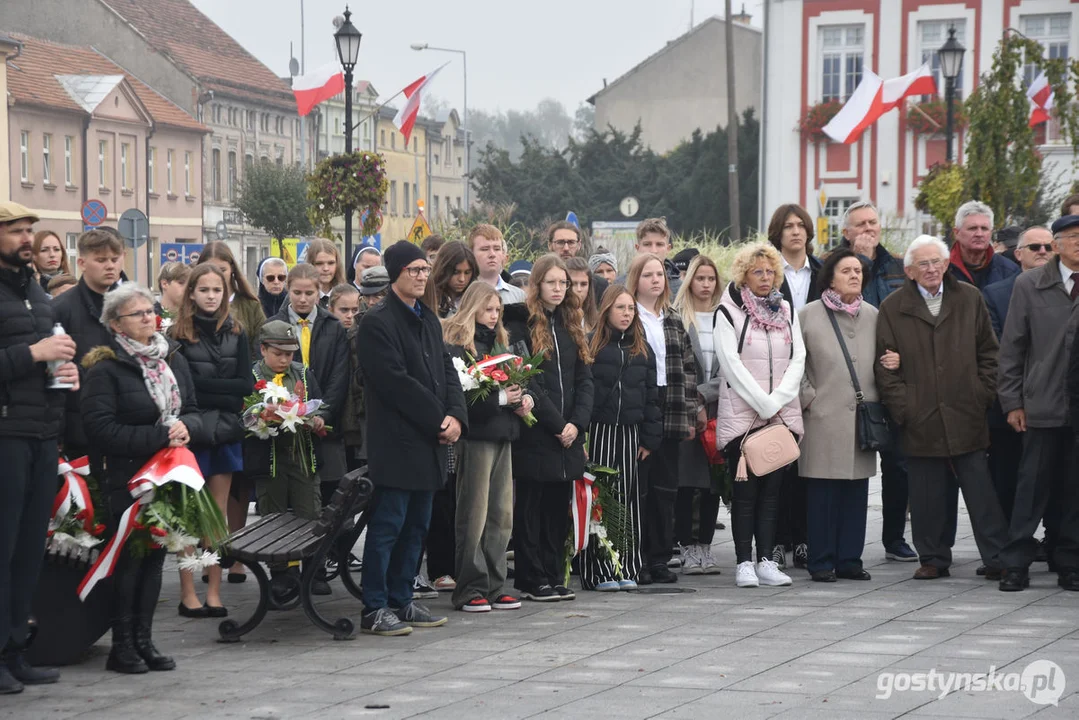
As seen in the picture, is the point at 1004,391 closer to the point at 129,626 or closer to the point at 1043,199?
the point at 129,626

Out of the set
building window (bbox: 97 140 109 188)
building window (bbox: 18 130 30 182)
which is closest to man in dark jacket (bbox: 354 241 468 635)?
building window (bbox: 18 130 30 182)

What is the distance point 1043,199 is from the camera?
3753cm

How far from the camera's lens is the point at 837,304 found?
33.8 feet

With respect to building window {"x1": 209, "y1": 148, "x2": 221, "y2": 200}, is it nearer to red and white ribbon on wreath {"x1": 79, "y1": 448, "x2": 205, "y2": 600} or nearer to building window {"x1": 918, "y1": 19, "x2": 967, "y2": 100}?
building window {"x1": 918, "y1": 19, "x2": 967, "y2": 100}

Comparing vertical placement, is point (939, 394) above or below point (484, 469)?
above

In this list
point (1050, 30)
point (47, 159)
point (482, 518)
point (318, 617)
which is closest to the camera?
point (318, 617)

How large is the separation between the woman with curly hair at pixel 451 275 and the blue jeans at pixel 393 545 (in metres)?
1.57

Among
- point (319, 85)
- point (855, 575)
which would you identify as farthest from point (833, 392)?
point (319, 85)

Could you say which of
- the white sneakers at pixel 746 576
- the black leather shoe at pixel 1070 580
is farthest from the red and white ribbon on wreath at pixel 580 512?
the black leather shoe at pixel 1070 580

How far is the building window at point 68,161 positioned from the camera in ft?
177

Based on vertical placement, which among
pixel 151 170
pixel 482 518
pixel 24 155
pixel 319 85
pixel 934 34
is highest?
pixel 934 34

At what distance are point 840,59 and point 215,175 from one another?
103 ft

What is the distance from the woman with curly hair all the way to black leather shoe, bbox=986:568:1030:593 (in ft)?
12.2

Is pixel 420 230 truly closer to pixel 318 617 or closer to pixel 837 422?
pixel 837 422
